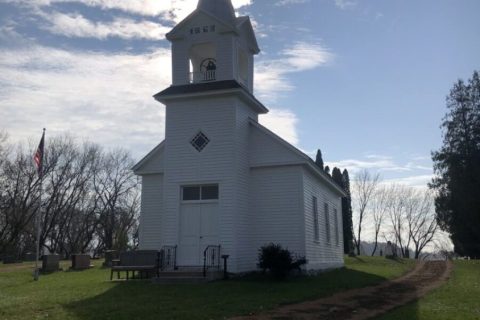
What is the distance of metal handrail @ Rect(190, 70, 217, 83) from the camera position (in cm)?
2147

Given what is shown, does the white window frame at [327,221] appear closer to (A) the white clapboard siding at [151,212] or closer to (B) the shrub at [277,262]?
(B) the shrub at [277,262]

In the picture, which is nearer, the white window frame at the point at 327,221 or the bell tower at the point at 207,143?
Result: the bell tower at the point at 207,143

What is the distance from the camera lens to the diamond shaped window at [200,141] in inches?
800

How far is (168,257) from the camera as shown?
1964 cm

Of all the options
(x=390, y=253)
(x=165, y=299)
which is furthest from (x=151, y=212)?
(x=390, y=253)

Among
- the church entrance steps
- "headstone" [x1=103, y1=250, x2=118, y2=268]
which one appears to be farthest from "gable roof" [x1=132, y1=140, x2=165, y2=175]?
"headstone" [x1=103, y1=250, x2=118, y2=268]

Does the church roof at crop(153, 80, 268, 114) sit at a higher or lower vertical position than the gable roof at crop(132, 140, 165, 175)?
higher

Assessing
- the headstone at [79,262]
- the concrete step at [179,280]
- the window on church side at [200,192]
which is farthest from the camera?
the headstone at [79,262]

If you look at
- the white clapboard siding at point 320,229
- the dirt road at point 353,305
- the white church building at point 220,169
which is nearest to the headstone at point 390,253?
the white clapboard siding at point 320,229

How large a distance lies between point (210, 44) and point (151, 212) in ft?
26.4

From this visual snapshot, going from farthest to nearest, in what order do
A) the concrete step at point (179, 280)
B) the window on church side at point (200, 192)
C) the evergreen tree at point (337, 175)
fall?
the evergreen tree at point (337, 175)
the window on church side at point (200, 192)
the concrete step at point (179, 280)

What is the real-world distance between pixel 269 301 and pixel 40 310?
18.0 ft

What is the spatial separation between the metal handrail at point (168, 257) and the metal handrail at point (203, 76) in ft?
23.8

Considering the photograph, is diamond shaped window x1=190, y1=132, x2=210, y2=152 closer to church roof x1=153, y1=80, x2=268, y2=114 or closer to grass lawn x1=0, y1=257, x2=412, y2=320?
church roof x1=153, y1=80, x2=268, y2=114
